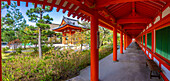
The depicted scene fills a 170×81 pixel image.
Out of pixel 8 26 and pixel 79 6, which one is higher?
pixel 8 26

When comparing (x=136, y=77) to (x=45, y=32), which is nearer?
(x=136, y=77)

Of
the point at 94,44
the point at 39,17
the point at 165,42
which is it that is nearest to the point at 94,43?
the point at 94,44

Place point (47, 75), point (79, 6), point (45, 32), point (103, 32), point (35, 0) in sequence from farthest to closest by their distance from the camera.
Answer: point (103, 32) < point (45, 32) < point (47, 75) < point (79, 6) < point (35, 0)

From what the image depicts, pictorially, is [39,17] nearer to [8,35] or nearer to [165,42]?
[8,35]

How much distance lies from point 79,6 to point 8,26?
13.5 meters

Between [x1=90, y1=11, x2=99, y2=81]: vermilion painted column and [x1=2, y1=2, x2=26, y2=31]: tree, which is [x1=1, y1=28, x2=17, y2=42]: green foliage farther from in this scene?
[x1=90, y1=11, x2=99, y2=81]: vermilion painted column

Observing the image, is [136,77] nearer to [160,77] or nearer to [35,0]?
[160,77]

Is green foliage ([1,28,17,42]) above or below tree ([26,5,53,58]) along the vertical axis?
below

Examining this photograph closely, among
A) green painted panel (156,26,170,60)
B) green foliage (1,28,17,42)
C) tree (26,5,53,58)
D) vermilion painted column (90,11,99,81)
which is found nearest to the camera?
vermilion painted column (90,11,99,81)

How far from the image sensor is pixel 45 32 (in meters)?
7.53

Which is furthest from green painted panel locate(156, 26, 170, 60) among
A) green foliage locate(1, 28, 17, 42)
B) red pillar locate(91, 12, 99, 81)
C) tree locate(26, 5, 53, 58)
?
green foliage locate(1, 28, 17, 42)

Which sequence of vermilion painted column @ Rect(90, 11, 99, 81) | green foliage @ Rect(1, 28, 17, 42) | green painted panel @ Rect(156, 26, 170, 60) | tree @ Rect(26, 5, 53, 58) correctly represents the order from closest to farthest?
vermilion painted column @ Rect(90, 11, 99, 81) < green painted panel @ Rect(156, 26, 170, 60) < tree @ Rect(26, 5, 53, 58) < green foliage @ Rect(1, 28, 17, 42)

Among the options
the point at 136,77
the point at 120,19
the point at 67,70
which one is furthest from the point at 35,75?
the point at 120,19

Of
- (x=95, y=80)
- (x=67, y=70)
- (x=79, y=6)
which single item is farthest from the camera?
(x=67, y=70)
